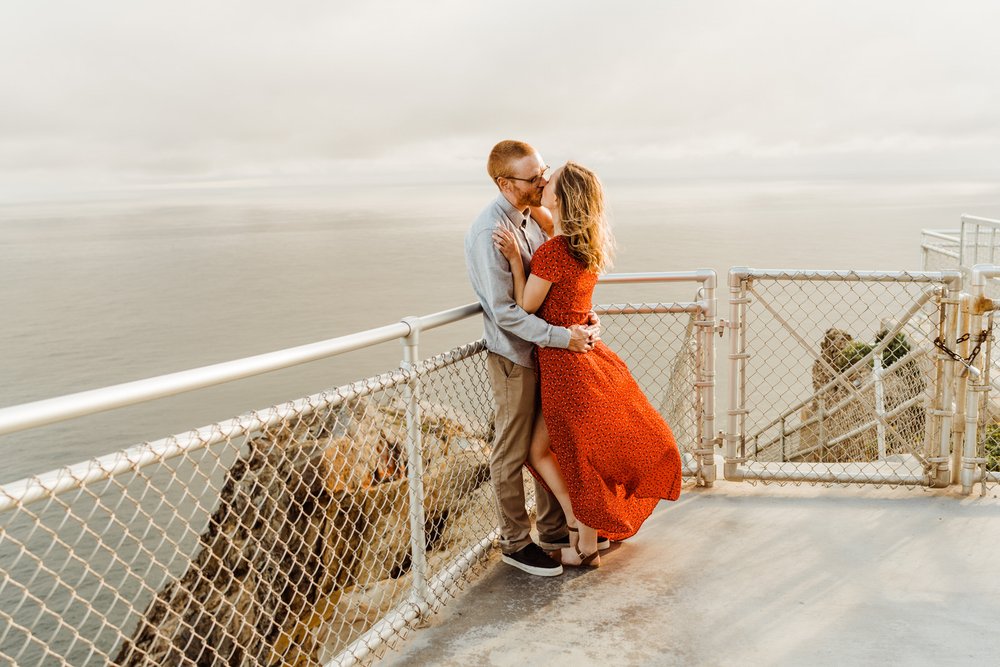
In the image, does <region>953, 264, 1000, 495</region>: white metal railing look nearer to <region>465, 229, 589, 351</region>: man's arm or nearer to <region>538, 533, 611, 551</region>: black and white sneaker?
<region>538, 533, 611, 551</region>: black and white sneaker

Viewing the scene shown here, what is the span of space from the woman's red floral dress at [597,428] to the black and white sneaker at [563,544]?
1.12 ft

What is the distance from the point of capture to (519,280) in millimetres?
3770

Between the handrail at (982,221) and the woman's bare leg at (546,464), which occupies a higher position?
the handrail at (982,221)

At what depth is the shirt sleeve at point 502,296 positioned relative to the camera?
12.1ft

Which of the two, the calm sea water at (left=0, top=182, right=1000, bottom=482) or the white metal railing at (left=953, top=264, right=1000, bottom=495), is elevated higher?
the white metal railing at (left=953, top=264, right=1000, bottom=495)

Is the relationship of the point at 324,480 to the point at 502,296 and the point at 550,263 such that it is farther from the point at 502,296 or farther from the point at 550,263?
the point at 550,263

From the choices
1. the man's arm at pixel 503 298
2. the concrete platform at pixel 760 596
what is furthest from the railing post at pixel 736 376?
the man's arm at pixel 503 298

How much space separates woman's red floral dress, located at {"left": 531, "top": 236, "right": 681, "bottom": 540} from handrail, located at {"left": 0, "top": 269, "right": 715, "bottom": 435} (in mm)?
571

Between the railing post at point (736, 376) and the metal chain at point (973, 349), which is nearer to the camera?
the metal chain at point (973, 349)

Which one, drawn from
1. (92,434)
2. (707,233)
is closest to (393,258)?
(707,233)

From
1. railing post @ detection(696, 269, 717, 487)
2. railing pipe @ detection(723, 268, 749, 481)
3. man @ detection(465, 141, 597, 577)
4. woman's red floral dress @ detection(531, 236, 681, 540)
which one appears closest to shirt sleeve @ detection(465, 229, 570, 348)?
man @ detection(465, 141, 597, 577)

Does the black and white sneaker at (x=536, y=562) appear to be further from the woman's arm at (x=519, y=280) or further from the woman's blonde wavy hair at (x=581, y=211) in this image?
the woman's blonde wavy hair at (x=581, y=211)

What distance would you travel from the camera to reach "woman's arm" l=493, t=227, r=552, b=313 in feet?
12.0

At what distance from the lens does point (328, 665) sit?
126 inches
